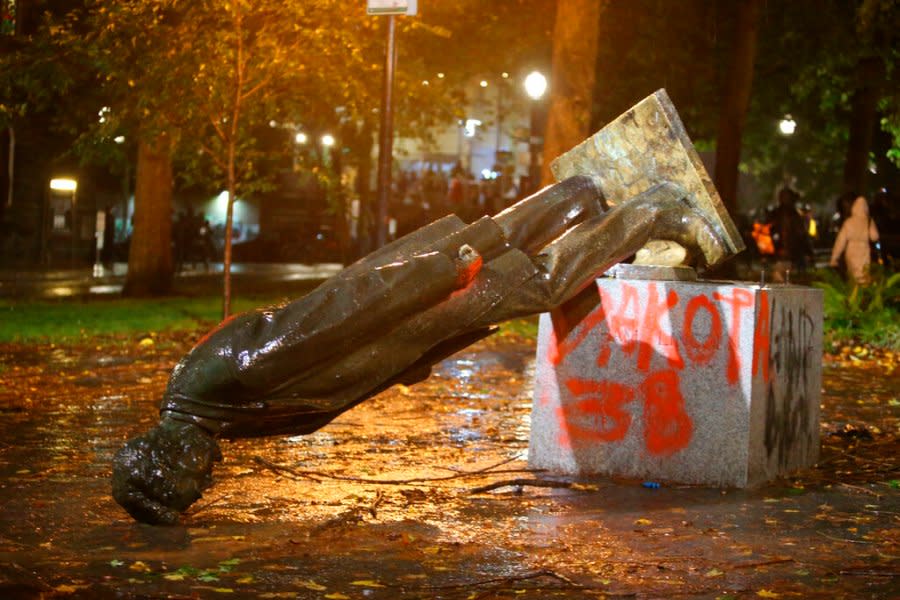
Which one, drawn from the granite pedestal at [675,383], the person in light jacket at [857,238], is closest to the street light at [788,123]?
the person in light jacket at [857,238]

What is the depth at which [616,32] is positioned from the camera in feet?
104

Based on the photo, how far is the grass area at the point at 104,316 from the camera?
60.4 ft

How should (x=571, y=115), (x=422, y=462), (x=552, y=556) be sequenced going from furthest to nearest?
(x=571, y=115) → (x=422, y=462) → (x=552, y=556)

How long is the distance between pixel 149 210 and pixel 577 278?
18.9 metres

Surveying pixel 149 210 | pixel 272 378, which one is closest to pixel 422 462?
pixel 272 378

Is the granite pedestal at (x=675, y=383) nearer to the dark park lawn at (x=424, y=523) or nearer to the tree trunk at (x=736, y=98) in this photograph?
the dark park lawn at (x=424, y=523)

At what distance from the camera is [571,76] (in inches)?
857

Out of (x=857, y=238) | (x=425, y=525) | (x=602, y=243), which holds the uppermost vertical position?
(x=857, y=238)

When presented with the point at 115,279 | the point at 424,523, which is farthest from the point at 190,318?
the point at 424,523

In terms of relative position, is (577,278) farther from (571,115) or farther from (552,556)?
(571,115)

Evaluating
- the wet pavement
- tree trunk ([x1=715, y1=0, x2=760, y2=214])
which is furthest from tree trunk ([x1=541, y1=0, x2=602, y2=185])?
the wet pavement

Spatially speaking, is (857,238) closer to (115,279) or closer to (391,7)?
(391,7)

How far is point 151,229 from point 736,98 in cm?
1296

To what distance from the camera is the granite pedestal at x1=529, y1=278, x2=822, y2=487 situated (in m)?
8.00
